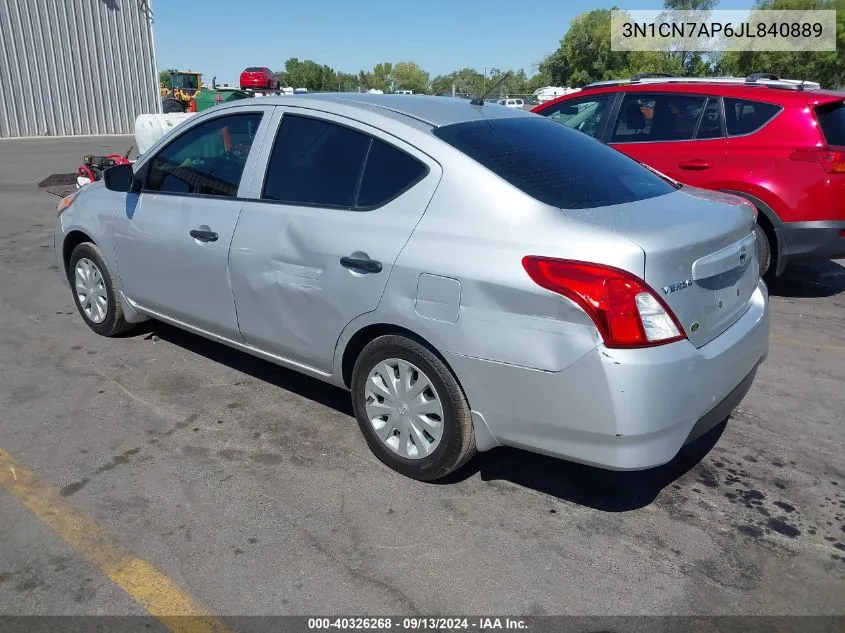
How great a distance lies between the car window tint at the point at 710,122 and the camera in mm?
6246

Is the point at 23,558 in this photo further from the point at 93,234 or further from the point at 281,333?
the point at 93,234

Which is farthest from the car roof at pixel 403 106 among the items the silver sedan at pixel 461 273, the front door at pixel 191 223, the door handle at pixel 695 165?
the door handle at pixel 695 165

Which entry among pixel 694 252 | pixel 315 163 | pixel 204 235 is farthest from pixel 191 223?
pixel 694 252

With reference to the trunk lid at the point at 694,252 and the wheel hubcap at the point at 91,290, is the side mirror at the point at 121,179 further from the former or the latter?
the trunk lid at the point at 694,252

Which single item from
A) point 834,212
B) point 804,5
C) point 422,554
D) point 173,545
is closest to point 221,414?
point 173,545

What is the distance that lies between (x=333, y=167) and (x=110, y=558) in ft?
6.53

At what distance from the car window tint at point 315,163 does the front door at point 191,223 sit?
0.22m

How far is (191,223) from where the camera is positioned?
4016 mm

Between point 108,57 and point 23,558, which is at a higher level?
point 108,57

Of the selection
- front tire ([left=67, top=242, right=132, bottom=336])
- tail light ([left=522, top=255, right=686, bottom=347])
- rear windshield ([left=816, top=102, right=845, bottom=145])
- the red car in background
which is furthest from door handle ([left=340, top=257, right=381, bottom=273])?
the red car in background

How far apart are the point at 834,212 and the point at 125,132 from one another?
27.9 metres

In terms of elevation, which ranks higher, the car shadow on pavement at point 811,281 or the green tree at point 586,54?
the green tree at point 586,54

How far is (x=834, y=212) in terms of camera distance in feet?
19.0

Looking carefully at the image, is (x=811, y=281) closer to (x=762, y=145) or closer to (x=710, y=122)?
(x=762, y=145)
